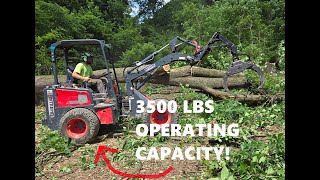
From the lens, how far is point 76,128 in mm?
6105

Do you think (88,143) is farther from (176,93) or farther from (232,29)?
(232,29)

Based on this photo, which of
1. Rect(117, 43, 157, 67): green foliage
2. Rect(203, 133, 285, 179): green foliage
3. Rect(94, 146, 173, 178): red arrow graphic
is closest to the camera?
Rect(203, 133, 285, 179): green foliage

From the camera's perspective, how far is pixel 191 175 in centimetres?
426

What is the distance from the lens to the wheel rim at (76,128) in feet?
19.7

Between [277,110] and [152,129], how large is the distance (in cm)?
Result: 276

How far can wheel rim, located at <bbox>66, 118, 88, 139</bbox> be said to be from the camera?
19.7 feet

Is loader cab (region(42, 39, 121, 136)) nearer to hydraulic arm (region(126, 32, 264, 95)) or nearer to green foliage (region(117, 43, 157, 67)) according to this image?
hydraulic arm (region(126, 32, 264, 95))

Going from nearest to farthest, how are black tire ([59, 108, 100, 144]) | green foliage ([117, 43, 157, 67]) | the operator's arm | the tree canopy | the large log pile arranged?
1. black tire ([59, 108, 100, 144])
2. the operator's arm
3. the large log pile
4. the tree canopy
5. green foliage ([117, 43, 157, 67])

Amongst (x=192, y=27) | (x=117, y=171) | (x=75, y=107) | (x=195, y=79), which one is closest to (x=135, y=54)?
(x=192, y=27)

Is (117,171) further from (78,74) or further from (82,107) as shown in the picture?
(78,74)

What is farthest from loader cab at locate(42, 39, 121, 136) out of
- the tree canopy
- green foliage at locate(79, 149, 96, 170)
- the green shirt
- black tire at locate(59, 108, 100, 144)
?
the tree canopy

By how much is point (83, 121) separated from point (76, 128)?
0.22m

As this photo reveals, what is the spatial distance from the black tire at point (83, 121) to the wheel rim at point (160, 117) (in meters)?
1.15
